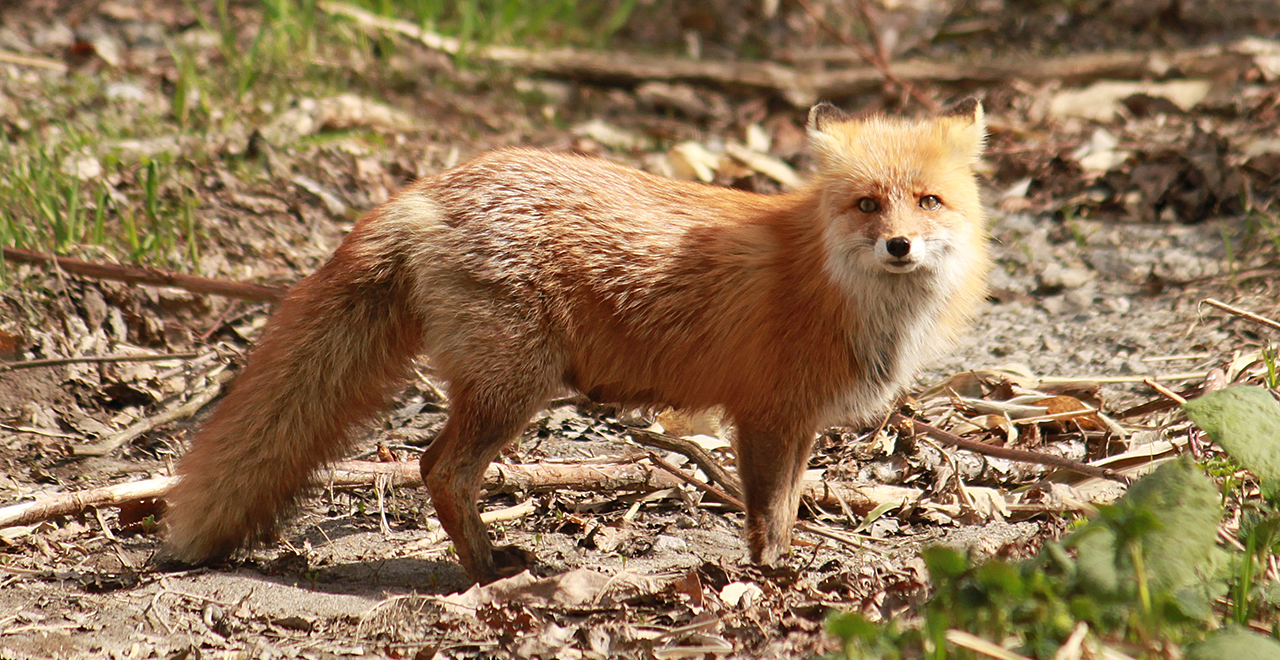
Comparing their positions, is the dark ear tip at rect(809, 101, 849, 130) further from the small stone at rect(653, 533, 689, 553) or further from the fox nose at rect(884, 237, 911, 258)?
the small stone at rect(653, 533, 689, 553)

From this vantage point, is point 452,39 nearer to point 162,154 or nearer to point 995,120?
point 162,154

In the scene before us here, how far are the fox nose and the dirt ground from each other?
1.09m

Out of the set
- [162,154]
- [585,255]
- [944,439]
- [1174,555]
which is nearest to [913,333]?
[944,439]

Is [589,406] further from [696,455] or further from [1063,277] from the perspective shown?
[1063,277]

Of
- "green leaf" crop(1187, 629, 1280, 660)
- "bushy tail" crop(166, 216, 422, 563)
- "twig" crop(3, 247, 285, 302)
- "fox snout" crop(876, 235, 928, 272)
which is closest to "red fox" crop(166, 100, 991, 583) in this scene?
"bushy tail" crop(166, 216, 422, 563)

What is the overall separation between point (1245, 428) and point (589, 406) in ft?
11.0

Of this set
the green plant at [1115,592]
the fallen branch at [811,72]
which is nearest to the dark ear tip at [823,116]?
the green plant at [1115,592]

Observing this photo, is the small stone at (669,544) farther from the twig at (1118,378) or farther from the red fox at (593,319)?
the twig at (1118,378)

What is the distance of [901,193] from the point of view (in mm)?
4070

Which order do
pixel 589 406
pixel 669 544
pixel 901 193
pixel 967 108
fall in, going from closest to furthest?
pixel 901 193 < pixel 967 108 < pixel 669 544 < pixel 589 406

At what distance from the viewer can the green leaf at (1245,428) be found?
10.6ft

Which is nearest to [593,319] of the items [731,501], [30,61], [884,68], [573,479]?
[573,479]

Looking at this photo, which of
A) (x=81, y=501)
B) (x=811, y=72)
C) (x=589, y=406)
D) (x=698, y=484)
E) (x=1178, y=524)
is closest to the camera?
(x=1178, y=524)

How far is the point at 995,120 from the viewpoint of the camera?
28.9ft
